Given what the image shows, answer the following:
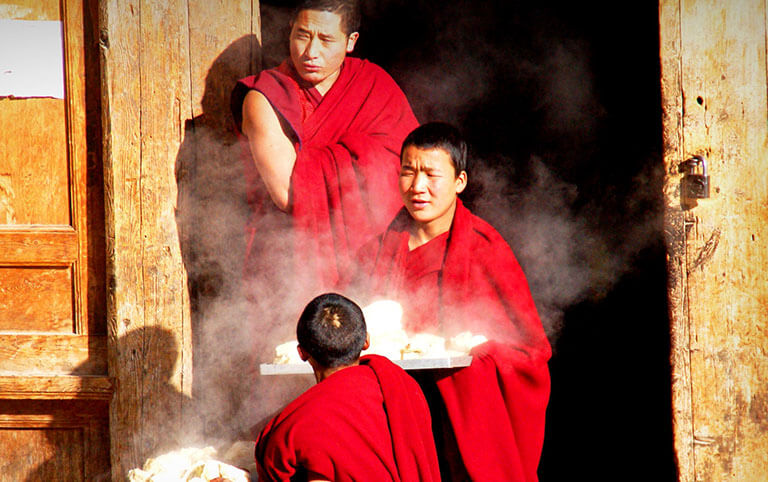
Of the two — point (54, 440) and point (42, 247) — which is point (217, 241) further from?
point (54, 440)

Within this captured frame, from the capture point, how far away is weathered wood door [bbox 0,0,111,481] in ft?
11.6

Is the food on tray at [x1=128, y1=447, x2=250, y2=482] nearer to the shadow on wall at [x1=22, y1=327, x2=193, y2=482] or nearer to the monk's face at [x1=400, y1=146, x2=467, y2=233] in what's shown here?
the shadow on wall at [x1=22, y1=327, x2=193, y2=482]

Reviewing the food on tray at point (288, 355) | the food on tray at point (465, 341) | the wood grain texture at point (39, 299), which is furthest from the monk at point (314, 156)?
the wood grain texture at point (39, 299)

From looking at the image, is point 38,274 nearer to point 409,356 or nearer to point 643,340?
point 409,356

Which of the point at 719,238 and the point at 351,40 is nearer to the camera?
the point at 719,238

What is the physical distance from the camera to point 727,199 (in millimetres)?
3088

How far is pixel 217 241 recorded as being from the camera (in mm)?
3486

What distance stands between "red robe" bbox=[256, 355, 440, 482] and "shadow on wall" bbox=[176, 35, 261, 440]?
3.94 feet

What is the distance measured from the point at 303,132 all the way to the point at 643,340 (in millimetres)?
1935

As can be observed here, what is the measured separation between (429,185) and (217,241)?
3.28ft

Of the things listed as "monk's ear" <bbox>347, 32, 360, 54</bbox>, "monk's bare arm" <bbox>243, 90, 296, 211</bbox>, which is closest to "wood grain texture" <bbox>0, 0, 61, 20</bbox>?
"monk's bare arm" <bbox>243, 90, 296, 211</bbox>

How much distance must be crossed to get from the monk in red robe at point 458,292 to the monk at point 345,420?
2.18 feet

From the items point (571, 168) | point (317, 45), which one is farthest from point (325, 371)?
→ point (571, 168)

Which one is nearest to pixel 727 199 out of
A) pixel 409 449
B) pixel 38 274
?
pixel 409 449
